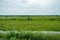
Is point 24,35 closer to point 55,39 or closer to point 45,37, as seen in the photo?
point 45,37

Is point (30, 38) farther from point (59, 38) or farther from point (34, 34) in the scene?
point (59, 38)

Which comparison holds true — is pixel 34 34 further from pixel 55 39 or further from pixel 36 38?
pixel 55 39

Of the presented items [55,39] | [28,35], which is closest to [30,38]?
[28,35]

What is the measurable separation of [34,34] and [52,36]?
51.8 inches

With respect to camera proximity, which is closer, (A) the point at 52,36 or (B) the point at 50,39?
(B) the point at 50,39

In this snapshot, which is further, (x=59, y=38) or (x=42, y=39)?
(x=59, y=38)

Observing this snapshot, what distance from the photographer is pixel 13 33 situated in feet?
31.6

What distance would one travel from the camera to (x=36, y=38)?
9.52m

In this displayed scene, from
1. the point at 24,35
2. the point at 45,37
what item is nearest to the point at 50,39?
the point at 45,37

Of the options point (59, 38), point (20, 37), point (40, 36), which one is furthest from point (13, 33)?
point (59, 38)

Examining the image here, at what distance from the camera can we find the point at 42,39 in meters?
9.29

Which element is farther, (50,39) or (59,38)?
(59,38)

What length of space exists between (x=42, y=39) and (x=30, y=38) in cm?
76

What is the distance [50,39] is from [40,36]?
659 millimetres
